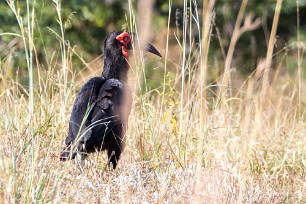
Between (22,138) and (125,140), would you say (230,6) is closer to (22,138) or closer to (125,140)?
(125,140)

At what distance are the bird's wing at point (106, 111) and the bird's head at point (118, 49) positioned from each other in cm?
40

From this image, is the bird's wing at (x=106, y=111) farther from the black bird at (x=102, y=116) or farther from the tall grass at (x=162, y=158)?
the tall grass at (x=162, y=158)

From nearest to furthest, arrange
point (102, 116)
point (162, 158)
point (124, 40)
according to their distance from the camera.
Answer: point (162, 158) < point (102, 116) < point (124, 40)

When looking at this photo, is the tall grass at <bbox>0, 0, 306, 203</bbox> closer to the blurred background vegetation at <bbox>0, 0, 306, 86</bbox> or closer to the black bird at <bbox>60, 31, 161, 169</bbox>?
the black bird at <bbox>60, 31, 161, 169</bbox>

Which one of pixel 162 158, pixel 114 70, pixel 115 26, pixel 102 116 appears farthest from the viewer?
pixel 115 26

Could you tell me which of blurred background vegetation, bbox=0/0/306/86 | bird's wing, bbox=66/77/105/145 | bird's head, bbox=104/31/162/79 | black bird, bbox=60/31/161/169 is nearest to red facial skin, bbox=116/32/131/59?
bird's head, bbox=104/31/162/79

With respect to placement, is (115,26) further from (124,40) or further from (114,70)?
(114,70)

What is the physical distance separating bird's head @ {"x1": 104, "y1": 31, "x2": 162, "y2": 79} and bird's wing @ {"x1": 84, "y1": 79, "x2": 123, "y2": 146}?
15.6 inches

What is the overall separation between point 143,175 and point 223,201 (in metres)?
0.59

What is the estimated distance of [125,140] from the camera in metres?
4.94

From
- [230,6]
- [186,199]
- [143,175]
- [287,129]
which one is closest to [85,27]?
[230,6]

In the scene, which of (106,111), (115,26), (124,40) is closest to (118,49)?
(124,40)

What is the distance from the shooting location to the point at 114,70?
5352 mm

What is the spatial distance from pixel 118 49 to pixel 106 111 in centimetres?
76
